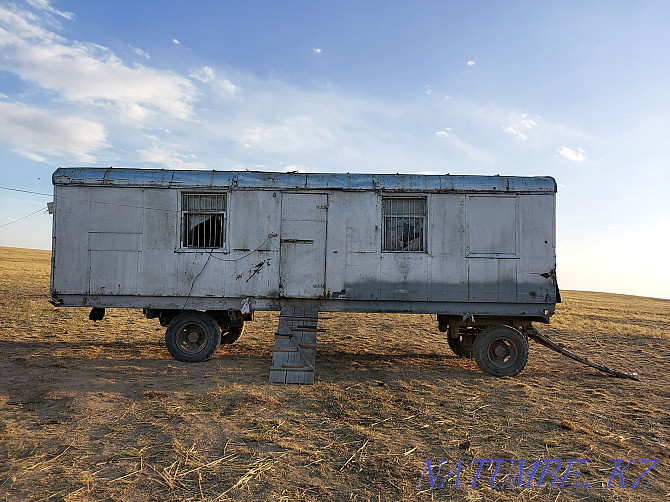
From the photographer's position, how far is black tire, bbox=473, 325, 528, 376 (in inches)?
343

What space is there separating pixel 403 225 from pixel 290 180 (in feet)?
8.41

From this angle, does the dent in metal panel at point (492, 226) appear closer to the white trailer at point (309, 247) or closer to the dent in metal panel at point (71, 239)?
the white trailer at point (309, 247)

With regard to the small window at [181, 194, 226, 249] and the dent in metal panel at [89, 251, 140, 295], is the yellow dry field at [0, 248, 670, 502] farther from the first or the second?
the small window at [181, 194, 226, 249]

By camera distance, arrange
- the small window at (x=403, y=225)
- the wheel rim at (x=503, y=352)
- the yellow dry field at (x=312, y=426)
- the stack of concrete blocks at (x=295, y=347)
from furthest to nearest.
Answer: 1. the small window at (x=403, y=225)
2. the wheel rim at (x=503, y=352)
3. the stack of concrete blocks at (x=295, y=347)
4. the yellow dry field at (x=312, y=426)

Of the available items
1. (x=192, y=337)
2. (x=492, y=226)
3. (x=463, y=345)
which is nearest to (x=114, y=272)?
(x=192, y=337)

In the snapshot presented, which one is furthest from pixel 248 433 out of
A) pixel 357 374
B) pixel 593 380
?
pixel 593 380

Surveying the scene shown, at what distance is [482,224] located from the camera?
8.81 meters

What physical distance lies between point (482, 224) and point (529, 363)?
395 centimetres

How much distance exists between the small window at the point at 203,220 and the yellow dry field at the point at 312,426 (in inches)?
102

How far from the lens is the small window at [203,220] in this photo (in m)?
9.00

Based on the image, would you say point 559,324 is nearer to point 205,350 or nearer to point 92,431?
point 205,350

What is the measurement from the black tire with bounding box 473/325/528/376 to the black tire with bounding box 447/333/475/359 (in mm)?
651

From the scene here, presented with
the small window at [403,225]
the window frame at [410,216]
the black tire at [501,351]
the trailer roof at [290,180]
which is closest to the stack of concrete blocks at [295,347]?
the window frame at [410,216]

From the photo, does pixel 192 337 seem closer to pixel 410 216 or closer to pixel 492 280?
pixel 410 216
